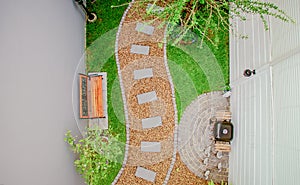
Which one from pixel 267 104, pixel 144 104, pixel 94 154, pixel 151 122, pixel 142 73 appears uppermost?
pixel 142 73

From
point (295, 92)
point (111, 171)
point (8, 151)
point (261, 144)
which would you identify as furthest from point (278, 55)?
point (111, 171)

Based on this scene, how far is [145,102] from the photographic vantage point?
16.6 feet

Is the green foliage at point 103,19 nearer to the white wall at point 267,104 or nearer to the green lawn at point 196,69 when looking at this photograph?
the green lawn at point 196,69

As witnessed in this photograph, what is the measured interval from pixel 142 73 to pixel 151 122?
71 cm

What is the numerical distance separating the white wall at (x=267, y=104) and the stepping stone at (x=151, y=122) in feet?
3.43

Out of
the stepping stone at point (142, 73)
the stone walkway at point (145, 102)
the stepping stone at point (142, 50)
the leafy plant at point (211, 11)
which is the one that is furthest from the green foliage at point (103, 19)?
the leafy plant at point (211, 11)

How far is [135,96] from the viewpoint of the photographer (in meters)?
5.07

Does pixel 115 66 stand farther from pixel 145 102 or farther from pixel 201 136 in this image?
pixel 201 136

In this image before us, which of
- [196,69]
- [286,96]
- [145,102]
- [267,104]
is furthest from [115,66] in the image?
[286,96]

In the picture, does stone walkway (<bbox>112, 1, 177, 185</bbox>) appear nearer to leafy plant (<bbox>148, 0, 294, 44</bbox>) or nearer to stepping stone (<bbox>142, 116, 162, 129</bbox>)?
stepping stone (<bbox>142, 116, 162, 129</bbox>)

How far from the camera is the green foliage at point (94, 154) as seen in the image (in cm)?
436

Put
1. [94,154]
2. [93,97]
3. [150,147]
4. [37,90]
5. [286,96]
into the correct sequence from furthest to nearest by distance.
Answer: [150,147] < [93,97] < [94,154] < [37,90] < [286,96]

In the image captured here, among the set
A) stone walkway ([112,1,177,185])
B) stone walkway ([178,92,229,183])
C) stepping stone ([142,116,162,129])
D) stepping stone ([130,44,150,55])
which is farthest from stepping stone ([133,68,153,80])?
stone walkway ([178,92,229,183])

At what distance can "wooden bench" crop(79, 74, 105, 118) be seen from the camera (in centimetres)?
486
